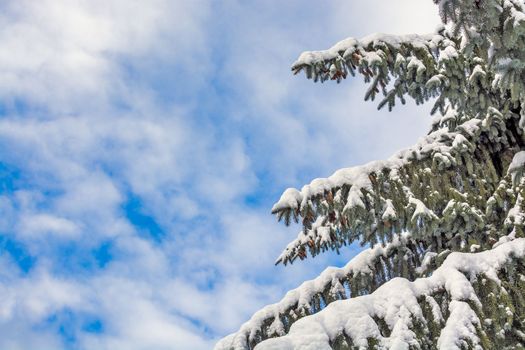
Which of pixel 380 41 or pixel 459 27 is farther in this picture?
pixel 380 41

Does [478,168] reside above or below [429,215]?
above

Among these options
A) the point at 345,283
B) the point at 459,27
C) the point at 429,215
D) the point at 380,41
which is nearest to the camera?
the point at 459,27

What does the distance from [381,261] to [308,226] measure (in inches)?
72.0

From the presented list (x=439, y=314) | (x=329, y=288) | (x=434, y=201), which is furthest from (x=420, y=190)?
(x=439, y=314)

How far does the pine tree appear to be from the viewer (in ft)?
13.8

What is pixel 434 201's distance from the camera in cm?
617

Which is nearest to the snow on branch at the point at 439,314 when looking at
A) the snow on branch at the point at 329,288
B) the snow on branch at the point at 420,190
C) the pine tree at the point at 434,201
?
the pine tree at the point at 434,201

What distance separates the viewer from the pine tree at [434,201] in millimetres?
4219

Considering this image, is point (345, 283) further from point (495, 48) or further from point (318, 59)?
point (495, 48)

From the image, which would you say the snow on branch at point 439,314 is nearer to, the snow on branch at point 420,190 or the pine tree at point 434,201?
the pine tree at point 434,201

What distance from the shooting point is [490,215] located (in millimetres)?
6301

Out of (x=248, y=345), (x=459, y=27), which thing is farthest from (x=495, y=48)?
(x=248, y=345)

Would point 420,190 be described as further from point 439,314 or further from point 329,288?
point 439,314

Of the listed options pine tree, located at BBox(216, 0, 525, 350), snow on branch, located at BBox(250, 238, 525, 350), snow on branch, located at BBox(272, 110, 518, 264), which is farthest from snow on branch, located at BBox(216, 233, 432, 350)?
snow on branch, located at BBox(250, 238, 525, 350)
